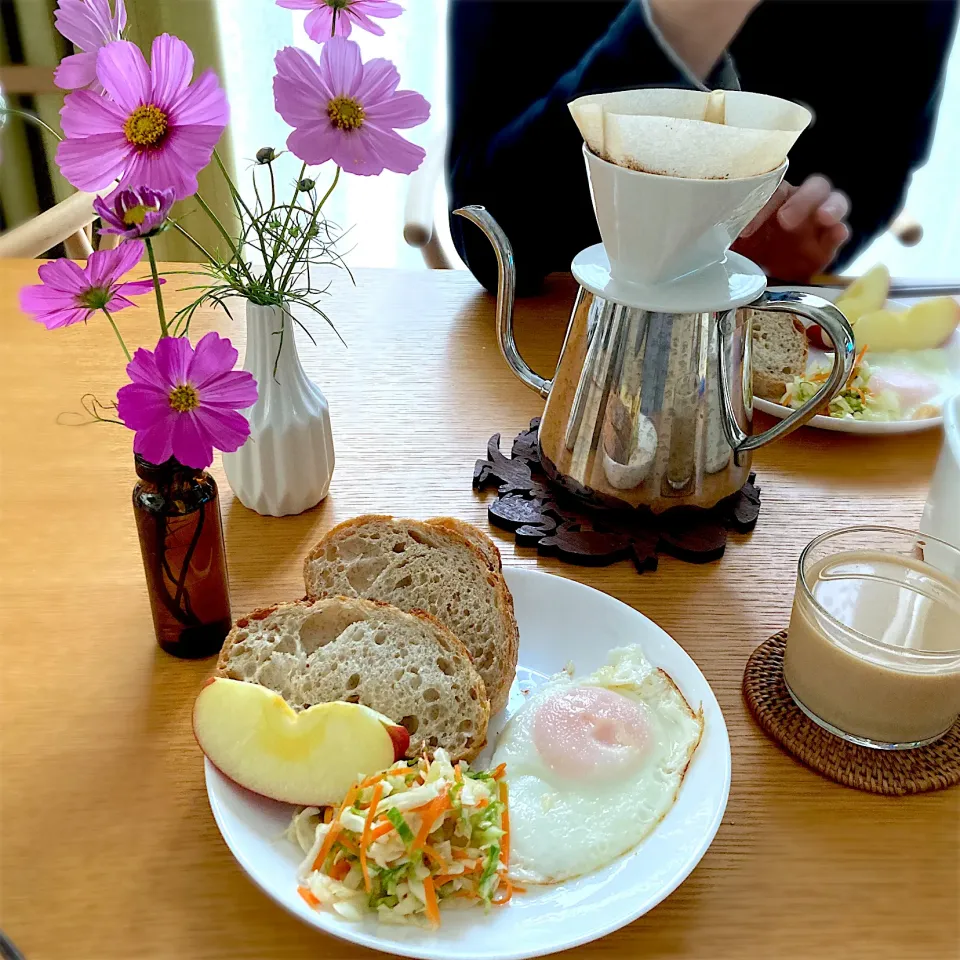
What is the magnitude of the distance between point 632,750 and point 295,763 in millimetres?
236

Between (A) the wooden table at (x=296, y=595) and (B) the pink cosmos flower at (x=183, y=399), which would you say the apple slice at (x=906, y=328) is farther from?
(B) the pink cosmos flower at (x=183, y=399)

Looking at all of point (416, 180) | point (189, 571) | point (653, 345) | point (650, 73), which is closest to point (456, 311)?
point (416, 180)

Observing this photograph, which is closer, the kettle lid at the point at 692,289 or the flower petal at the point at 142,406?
the flower petal at the point at 142,406

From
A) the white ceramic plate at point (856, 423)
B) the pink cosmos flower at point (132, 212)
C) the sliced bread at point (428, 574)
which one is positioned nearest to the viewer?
the pink cosmos flower at point (132, 212)

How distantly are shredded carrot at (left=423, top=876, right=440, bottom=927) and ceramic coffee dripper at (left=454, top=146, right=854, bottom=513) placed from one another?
1.49 feet

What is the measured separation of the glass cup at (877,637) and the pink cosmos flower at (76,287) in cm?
54

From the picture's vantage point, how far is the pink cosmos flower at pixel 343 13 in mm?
657

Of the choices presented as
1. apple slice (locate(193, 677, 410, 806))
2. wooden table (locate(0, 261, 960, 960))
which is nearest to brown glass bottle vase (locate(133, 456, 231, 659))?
wooden table (locate(0, 261, 960, 960))

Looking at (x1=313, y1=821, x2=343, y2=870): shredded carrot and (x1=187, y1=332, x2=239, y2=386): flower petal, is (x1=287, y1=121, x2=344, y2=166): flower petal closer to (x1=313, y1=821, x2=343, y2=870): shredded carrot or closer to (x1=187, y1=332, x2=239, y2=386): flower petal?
(x1=187, y1=332, x2=239, y2=386): flower petal

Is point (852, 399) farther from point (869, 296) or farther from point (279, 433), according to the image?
point (279, 433)

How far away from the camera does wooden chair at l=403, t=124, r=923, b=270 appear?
53.4 inches

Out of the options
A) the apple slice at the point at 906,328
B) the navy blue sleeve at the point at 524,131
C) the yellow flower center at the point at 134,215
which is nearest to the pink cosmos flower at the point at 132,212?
the yellow flower center at the point at 134,215

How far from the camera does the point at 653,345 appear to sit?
815mm

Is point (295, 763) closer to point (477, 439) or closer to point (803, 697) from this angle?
point (803, 697)
